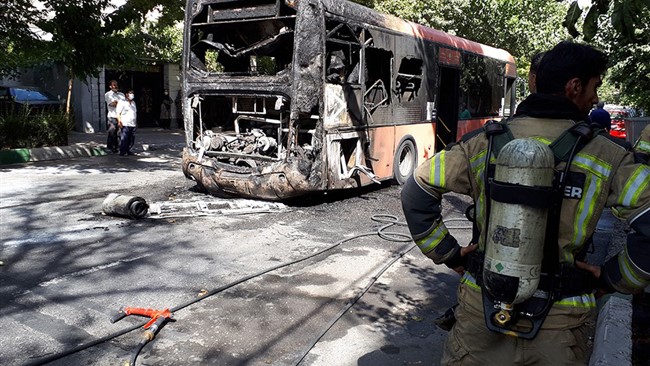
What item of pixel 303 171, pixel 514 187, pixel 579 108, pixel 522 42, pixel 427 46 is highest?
pixel 522 42

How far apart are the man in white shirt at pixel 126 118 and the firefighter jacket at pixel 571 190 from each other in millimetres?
11623

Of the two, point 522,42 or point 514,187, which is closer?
point 514,187

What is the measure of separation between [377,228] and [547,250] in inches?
199

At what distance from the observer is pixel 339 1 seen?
7.73 m

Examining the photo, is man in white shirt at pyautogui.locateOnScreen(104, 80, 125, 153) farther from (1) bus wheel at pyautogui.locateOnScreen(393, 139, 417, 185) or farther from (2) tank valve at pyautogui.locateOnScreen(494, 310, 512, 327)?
(2) tank valve at pyautogui.locateOnScreen(494, 310, 512, 327)

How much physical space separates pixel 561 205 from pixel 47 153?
1265cm

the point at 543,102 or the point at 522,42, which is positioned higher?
the point at 522,42

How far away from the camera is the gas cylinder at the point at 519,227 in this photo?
6.02 feet

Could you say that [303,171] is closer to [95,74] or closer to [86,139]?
[95,74]

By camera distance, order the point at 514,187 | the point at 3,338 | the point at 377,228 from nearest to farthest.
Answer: the point at 514,187 → the point at 3,338 → the point at 377,228

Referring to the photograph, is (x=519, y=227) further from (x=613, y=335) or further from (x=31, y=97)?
(x=31, y=97)

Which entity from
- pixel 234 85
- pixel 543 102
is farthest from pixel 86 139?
pixel 543 102

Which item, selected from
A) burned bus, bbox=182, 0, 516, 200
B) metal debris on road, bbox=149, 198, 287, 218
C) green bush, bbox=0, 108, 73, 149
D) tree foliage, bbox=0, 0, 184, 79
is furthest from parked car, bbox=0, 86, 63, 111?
metal debris on road, bbox=149, 198, 287, 218

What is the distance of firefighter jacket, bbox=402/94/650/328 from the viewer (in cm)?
187
